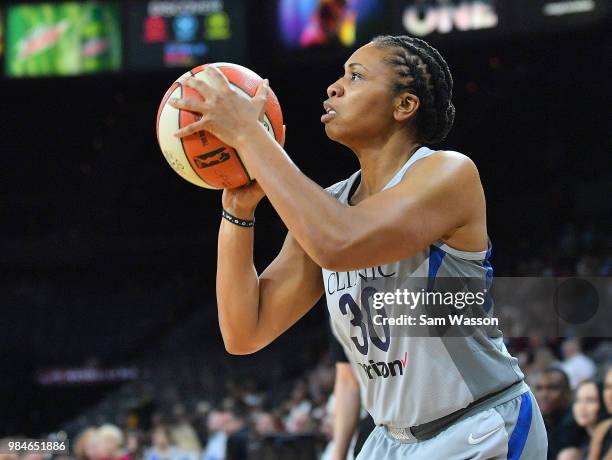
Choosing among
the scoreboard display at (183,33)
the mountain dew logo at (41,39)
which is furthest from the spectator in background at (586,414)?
the mountain dew logo at (41,39)

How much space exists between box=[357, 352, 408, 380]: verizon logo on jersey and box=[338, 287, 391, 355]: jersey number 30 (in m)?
0.04

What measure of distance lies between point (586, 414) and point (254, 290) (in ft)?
10.3

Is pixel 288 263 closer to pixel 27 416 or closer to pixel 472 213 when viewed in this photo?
pixel 472 213

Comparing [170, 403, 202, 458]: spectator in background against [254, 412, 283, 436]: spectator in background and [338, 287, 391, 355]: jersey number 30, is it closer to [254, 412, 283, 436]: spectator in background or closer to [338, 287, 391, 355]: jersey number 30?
[254, 412, 283, 436]: spectator in background

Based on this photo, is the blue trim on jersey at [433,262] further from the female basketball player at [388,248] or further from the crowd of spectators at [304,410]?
the crowd of spectators at [304,410]

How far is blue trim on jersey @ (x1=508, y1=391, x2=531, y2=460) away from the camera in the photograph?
223 cm

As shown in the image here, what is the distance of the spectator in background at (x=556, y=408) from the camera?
5266mm

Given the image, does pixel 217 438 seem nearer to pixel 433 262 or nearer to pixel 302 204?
pixel 433 262

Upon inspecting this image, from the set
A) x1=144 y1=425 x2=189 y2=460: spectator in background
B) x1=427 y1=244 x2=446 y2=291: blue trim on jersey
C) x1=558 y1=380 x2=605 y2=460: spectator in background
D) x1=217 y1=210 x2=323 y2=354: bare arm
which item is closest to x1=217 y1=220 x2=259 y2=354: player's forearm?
x1=217 y1=210 x2=323 y2=354: bare arm

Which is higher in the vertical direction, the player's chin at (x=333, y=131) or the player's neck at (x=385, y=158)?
the player's chin at (x=333, y=131)

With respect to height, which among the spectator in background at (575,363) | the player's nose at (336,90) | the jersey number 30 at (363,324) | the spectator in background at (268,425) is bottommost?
the spectator in background at (268,425)

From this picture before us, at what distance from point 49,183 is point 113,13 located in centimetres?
531

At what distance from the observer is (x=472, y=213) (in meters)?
2.27

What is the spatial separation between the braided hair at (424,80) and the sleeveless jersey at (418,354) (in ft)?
0.45
